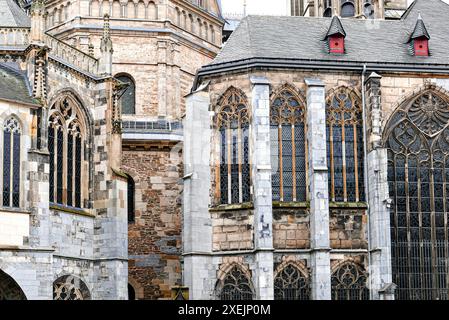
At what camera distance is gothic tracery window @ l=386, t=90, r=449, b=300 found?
3419 centimetres

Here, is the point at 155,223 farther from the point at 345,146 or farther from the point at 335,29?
the point at 335,29

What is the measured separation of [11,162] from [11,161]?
34 millimetres

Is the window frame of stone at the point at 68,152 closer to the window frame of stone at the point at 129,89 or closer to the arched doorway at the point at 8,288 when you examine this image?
the arched doorway at the point at 8,288

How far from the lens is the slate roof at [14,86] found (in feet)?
100

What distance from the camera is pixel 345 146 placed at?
35.0 m

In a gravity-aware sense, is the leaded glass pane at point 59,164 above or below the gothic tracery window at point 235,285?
above

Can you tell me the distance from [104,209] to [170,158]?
776cm

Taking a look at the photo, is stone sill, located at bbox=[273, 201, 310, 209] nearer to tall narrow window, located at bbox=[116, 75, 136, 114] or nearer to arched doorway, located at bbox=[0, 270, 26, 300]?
arched doorway, located at bbox=[0, 270, 26, 300]

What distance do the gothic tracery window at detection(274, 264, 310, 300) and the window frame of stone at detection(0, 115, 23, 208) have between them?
32.1ft

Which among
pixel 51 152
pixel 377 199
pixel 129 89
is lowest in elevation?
pixel 377 199

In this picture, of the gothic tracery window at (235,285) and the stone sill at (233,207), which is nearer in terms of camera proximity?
the gothic tracery window at (235,285)

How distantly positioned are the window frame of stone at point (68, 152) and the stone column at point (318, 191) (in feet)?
27.7

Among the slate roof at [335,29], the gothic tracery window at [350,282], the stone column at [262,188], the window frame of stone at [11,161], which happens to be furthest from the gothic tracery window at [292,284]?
the window frame of stone at [11,161]

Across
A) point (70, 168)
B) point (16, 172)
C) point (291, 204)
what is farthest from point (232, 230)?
point (16, 172)
